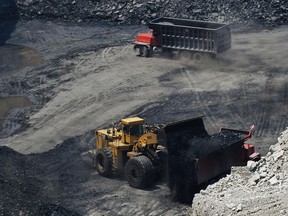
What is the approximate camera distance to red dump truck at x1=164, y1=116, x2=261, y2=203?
61.1 ft

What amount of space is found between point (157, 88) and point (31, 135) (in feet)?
24.1

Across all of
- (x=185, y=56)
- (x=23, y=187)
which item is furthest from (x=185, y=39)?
(x=23, y=187)

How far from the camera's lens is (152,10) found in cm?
4206

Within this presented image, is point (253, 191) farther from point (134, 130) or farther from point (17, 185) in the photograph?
point (17, 185)

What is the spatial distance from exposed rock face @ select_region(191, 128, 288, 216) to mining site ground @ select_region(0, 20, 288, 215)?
3.20 metres

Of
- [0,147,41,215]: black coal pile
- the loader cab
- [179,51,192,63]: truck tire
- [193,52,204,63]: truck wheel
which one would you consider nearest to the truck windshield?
the loader cab

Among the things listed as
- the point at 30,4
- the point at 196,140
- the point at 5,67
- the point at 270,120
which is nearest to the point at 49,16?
the point at 30,4

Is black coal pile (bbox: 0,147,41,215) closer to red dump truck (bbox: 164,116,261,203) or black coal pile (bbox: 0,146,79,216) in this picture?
black coal pile (bbox: 0,146,79,216)

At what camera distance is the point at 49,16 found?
45219mm

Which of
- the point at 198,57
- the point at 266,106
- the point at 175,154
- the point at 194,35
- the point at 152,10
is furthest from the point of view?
the point at 152,10

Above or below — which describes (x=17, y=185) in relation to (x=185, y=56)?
below

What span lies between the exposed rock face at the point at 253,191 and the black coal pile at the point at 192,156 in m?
2.11

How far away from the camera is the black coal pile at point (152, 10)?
131ft

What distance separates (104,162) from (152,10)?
22518mm
